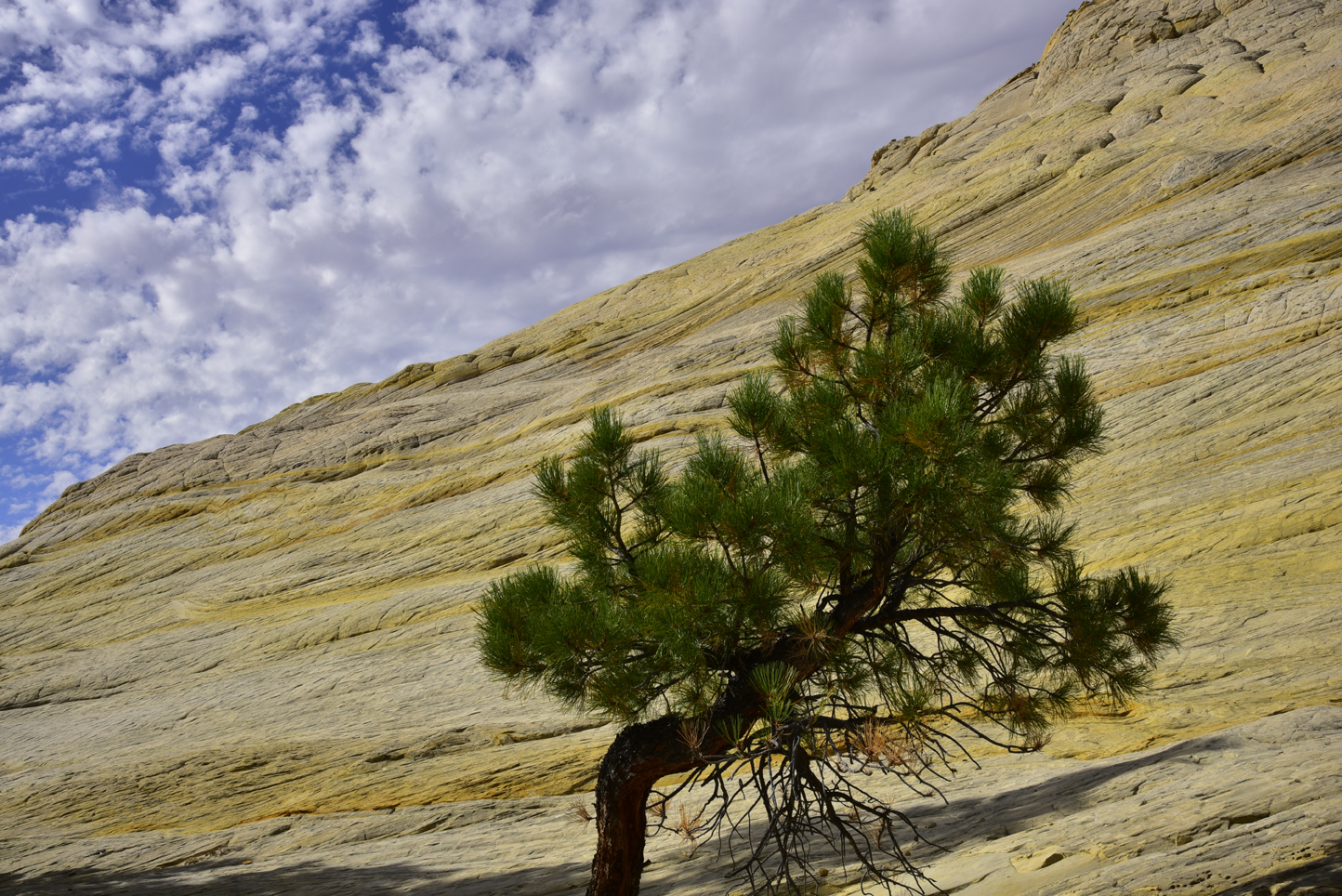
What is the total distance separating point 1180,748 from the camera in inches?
266

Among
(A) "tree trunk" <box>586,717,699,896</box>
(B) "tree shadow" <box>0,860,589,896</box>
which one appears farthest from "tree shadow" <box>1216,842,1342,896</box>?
(B) "tree shadow" <box>0,860,589,896</box>

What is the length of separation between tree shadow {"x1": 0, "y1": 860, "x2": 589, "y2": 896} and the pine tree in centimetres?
287

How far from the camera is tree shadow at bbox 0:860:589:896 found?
7.95 meters

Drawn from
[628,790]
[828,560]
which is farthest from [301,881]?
[828,560]

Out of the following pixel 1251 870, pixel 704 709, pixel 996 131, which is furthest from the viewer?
pixel 996 131

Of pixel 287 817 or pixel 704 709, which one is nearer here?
pixel 704 709

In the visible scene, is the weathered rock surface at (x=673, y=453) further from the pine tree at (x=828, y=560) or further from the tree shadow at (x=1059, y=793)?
the pine tree at (x=828, y=560)

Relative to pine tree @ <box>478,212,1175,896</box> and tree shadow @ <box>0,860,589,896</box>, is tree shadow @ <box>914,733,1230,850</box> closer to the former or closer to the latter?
pine tree @ <box>478,212,1175,896</box>

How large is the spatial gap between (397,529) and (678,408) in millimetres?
7321

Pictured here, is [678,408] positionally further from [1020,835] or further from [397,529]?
[1020,835]

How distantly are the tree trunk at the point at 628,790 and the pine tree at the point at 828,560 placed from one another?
1 centimetres

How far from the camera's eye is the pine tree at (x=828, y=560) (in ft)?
14.3

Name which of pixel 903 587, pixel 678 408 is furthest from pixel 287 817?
pixel 678 408

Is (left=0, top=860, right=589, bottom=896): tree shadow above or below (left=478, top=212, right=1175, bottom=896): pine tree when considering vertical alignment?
below
